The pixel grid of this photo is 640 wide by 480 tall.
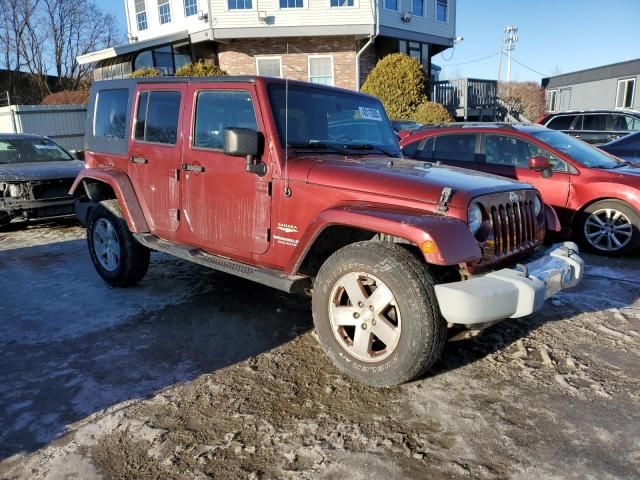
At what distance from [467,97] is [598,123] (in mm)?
8279

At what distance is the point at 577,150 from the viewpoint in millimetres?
6594

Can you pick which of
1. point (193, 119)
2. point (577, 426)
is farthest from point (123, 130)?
point (577, 426)

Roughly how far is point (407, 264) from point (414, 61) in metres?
17.1

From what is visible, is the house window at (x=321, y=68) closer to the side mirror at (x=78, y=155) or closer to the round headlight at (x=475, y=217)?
the side mirror at (x=78, y=155)

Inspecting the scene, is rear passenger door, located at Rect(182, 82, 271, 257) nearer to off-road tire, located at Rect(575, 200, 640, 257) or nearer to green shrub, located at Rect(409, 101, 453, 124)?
off-road tire, located at Rect(575, 200, 640, 257)

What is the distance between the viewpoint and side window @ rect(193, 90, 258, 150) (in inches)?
149

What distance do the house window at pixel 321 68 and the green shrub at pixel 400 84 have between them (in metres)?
2.28

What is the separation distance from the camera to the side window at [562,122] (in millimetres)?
12266

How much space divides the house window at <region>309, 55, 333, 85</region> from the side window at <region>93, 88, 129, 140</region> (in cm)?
1561

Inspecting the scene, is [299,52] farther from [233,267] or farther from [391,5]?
[233,267]

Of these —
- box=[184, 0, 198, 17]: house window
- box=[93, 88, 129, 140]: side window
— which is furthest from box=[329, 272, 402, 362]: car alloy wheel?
box=[184, 0, 198, 17]: house window

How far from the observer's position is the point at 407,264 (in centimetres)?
292

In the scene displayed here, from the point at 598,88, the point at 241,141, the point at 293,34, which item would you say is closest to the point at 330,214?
the point at 241,141

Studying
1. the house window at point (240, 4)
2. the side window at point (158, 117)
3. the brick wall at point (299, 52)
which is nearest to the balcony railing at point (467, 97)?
the brick wall at point (299, 52)
